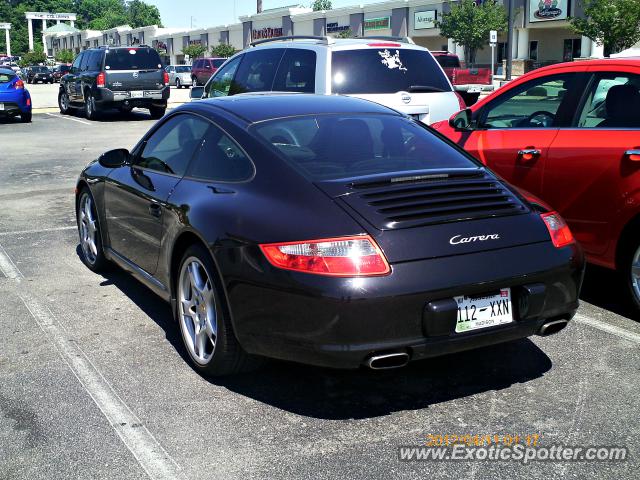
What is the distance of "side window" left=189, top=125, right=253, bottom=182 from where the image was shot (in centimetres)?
427

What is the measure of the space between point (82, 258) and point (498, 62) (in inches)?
2181

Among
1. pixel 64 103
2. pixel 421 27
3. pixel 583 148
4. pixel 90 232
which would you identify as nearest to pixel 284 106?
pixel 583 148

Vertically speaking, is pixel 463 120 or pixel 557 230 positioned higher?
pixel 463 120

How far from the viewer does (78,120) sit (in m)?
23.0

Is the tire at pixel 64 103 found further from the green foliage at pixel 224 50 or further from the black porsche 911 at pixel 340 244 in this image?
the green foliage at pixel 224 50

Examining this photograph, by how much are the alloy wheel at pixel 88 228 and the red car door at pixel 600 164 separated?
3466 mm

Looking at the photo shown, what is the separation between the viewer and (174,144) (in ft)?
16.8

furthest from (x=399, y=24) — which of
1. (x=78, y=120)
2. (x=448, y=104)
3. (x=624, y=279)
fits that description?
(x=624, y=279)

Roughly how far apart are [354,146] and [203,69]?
4148 cm

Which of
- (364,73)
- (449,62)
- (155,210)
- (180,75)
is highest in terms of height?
(449,62)

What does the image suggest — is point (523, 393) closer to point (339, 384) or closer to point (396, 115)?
point (339, 384)

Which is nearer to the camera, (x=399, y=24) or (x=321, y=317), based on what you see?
(x=321, y=317)

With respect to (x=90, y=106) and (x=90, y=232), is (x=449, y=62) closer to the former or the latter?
(x=90, y=106)

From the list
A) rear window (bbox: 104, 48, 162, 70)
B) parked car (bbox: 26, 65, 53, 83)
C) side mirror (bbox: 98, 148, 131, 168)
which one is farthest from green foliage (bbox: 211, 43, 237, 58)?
side mirror (bbox: 98, 148, 131, 168)
